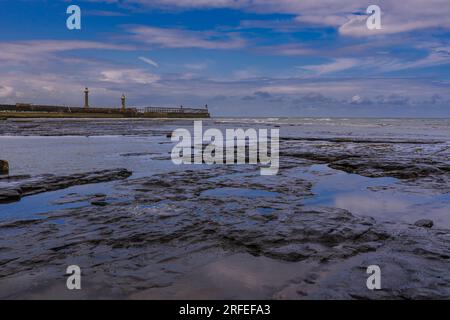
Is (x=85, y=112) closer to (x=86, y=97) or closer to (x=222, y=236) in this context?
(x=86, y=97)

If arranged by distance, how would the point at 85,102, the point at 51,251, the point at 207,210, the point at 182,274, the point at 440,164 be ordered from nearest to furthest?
the point at 182,274
the point at 51,251
the point at 207,210
the point at 440,164
the point at 85,102

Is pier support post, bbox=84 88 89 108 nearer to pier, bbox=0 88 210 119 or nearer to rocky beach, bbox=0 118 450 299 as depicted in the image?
pier, bbox=0 88 210 119

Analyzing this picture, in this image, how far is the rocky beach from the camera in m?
3.28

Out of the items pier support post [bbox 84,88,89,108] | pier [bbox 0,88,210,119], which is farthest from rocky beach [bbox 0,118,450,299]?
pier support post [bbox 84,88,89,108]

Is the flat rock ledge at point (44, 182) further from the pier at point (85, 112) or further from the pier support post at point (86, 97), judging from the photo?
the pier support post at point (86, 97)

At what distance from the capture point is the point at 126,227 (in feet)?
16.3

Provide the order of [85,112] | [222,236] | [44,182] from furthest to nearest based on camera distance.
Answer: [85,112] → [44,182] → [222,236]

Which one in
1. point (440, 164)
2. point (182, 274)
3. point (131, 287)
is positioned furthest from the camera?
point (440, 164)

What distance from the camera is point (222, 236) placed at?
4.67 meters

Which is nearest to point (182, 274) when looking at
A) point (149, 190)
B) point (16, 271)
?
point (16, 271)

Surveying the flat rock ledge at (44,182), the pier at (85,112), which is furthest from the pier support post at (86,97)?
the flat rock ledge at (44,182)

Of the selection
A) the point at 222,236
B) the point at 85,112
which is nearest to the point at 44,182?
the point at 222,236
